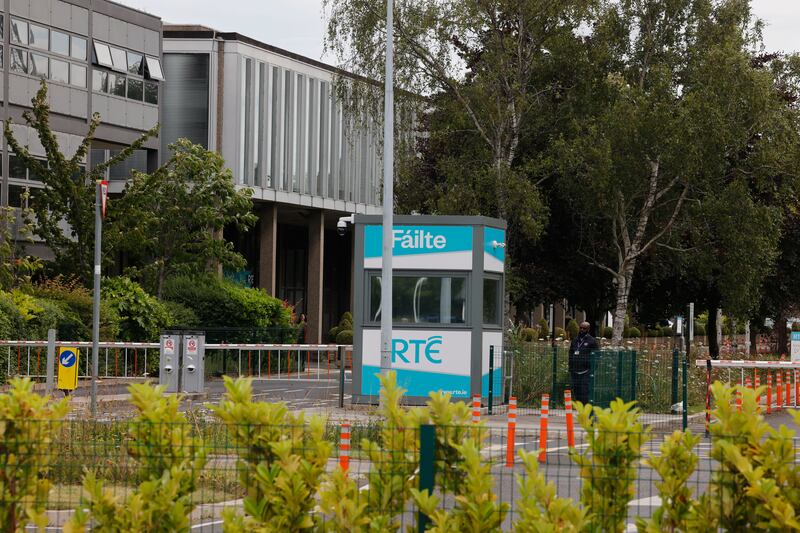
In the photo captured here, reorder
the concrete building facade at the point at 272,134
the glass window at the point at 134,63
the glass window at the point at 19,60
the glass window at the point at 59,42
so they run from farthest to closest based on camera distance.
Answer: the concrete building facade at the point at 272,134 → the glass window at the point at 134,63 → the glass window at the point at 59,42 → the glass window at the point at 19,60

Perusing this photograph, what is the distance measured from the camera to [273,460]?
6.69 meters

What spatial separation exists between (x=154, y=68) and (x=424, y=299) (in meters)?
24.8

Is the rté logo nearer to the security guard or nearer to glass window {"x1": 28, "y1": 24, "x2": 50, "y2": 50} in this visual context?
the security guard

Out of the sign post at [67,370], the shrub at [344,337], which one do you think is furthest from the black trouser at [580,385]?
the shrub at [344,337]

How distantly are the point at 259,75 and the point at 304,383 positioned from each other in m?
19.7

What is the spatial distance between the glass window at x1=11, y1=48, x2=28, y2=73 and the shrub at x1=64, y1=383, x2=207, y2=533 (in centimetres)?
3525

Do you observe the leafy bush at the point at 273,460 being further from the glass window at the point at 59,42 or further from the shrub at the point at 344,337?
the shrub at the point at 344,337

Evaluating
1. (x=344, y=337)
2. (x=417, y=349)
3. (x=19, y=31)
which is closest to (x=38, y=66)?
(x=19, y=31)

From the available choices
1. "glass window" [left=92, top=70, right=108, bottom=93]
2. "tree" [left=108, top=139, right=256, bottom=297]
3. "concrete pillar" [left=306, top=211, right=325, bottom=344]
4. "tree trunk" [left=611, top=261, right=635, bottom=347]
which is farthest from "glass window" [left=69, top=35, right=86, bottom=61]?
"tree trunk" [left=611, top=261, right=635, bottom=347]

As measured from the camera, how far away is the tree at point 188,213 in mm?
38625

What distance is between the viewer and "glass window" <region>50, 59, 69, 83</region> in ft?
136

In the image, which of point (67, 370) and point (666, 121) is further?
point (666, 121)

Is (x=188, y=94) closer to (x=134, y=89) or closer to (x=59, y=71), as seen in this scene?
(x=134, y=89)

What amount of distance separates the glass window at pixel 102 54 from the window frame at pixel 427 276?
22.4 m
